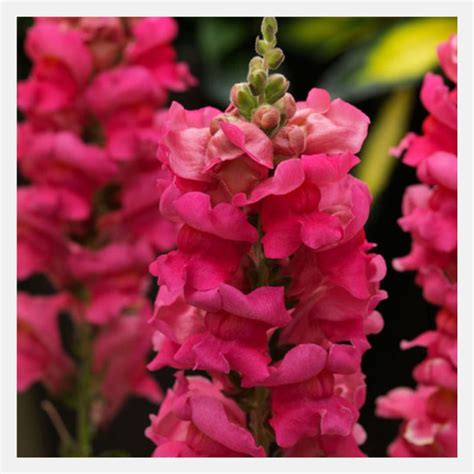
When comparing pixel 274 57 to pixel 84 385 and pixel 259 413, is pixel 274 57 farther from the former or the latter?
pixel 84 385

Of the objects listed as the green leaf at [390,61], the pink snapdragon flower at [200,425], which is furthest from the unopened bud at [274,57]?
the green leaf at [390,61]

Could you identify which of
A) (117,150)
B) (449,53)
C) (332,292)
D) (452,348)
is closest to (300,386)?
(332,292)

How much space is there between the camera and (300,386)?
23.4 inches

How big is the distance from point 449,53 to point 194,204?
322mm

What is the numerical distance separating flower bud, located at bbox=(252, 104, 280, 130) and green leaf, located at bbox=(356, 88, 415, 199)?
826 millimetres

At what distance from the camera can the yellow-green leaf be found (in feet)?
4.43

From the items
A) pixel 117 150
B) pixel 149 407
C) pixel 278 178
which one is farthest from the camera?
pixel 149 407

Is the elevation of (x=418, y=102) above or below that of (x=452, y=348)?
above

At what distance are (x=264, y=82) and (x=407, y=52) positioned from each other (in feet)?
2.75

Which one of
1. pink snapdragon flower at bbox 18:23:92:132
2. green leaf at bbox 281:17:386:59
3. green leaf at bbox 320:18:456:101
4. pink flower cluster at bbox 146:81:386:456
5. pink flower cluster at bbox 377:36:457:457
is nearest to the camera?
pink flower cluster at bbox 146:81:386:456

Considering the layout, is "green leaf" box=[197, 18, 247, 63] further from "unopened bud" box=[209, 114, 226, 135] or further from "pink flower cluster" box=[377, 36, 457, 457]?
"unopened bud" box=[209, 114, 226, 135]

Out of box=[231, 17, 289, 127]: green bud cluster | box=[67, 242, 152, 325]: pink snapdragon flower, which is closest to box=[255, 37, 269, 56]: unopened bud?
box=[231, 17, 289, 127]: green bud cluster
